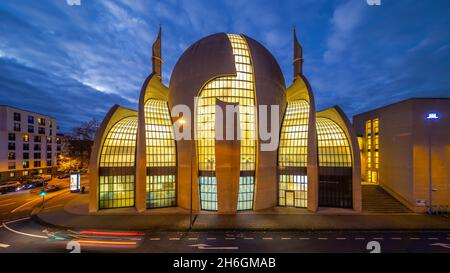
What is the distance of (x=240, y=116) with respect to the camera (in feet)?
74.6

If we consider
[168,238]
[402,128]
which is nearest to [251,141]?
[168,238]

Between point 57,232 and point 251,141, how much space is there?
20149mm

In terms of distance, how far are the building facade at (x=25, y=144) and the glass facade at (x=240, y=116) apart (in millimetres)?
51542

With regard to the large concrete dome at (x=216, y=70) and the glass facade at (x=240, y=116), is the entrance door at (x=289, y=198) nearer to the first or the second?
the glass facade at (x=240, y=116)

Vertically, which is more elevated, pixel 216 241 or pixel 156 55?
pixel 156 55

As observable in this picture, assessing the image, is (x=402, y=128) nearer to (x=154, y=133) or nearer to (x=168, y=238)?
(x=168, y=238)

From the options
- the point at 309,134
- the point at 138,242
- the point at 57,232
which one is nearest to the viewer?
the point at 138,242

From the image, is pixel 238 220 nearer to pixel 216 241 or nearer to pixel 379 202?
pixel 216 241

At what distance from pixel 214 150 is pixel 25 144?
56.4 m

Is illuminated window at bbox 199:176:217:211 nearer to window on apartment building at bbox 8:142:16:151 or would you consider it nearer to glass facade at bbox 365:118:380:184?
glass facade at bbox 365:118:380:184

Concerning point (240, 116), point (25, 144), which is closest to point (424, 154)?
point (240, 116)

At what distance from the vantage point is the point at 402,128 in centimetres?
2331

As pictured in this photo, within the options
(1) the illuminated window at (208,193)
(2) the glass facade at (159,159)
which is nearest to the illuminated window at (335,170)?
(1) the illuminated window at (208,193)
